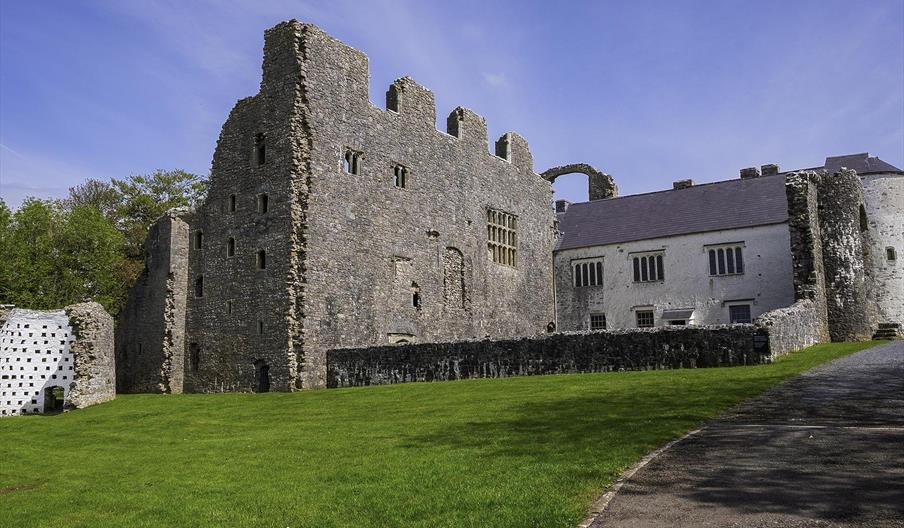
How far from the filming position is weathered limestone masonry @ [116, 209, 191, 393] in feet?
103

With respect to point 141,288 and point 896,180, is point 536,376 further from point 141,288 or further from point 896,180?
point 896,180

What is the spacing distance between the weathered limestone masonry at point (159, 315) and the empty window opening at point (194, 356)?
40 cm

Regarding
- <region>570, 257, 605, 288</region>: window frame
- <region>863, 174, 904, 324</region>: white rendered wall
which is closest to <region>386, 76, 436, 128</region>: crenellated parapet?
<region>570, 257, 605, 288</region>: window frame

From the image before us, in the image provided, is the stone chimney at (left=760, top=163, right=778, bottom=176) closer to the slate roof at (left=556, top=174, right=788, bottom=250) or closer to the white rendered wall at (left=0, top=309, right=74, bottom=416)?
the slate roof at (left=556, top=174, right=788, bottom=250)

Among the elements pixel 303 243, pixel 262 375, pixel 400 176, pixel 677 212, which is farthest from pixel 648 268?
pixel 262 375

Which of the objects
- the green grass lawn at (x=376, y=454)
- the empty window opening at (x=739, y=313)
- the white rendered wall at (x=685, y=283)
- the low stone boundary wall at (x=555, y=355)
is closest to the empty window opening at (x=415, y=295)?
the low stone boundary wall at (x=555, y=355)

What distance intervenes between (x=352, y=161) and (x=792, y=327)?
1811 centimetres

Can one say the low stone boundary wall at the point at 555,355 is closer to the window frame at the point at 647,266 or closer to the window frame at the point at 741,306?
the window frame at the point at 741,306

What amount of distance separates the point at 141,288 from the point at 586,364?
830 inches

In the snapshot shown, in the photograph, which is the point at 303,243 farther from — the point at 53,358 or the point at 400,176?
the point at 53,358

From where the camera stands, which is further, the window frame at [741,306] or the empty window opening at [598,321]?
the empty window opening at [598,321]

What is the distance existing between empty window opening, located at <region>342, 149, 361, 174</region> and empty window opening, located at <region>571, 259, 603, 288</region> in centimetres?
1740

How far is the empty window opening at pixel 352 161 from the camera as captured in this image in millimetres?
31562

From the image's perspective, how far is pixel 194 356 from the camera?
102 ft
